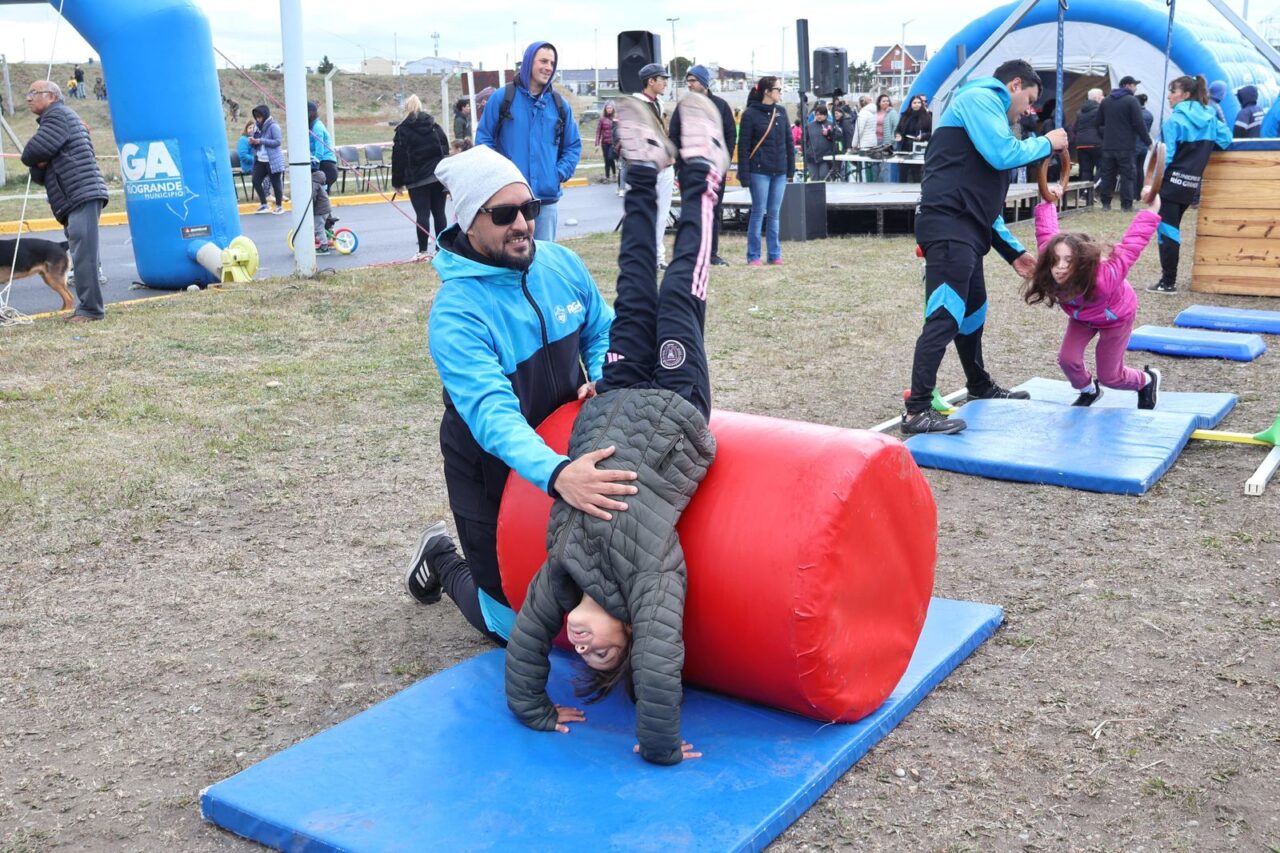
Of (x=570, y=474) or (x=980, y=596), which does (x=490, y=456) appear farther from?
(x=980, y=596)

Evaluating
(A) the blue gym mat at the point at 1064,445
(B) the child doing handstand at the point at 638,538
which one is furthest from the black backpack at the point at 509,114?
(B) the child doing handstand at the point at 638,538

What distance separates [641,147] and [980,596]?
2058 mm

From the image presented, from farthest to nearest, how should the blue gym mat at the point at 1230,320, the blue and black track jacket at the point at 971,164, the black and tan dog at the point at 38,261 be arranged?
1. the black and tan dog at the point at 38,261
2. the blue gym mat at the point at 1230,320
3. the blue and black track jacket at the point at 971,164

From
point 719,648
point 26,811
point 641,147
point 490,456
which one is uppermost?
point 641,147

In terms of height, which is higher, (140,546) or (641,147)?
(641,147)

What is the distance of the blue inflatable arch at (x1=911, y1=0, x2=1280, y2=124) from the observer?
20069mm

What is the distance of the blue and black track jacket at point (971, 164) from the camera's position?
6.00 metres

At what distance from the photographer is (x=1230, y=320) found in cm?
934

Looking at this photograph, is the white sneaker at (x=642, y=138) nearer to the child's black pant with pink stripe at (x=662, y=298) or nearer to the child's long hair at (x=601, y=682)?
the child's black pant with pink stripe at (x=662, y=298)

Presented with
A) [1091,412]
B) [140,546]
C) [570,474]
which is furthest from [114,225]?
[570,474]

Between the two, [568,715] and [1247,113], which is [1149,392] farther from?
[1247,113]

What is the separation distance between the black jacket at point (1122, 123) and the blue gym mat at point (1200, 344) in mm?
10579

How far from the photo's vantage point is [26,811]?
3.15 m

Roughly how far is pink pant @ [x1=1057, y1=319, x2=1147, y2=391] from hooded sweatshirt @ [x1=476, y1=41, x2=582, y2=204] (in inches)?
179
